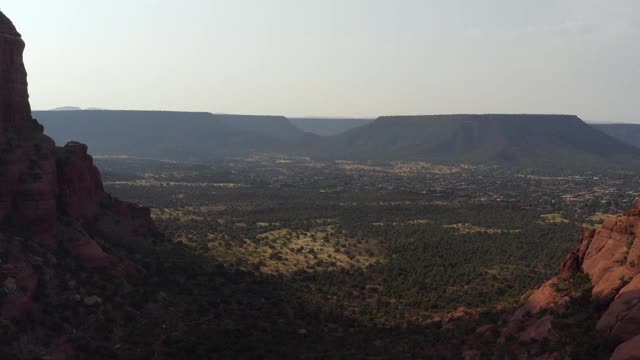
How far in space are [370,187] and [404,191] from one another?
16.6m

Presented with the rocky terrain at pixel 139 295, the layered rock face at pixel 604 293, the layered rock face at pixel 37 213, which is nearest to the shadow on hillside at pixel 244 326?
the rocky terrain at pixel 139 295

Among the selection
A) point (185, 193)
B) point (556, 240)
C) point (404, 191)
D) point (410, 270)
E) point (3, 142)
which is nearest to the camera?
point (3, 142)

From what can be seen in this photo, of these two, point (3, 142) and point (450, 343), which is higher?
point (3, 142)

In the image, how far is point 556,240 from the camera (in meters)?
80.8

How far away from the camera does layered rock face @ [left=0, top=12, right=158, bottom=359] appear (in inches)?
1316

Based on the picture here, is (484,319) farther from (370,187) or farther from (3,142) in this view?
(370,187)

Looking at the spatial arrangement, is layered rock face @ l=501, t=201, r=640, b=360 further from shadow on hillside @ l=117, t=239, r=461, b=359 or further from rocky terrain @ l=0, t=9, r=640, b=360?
shadow on hillside @ l=117, t=239, r=461, b=359

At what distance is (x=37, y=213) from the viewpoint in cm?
3959

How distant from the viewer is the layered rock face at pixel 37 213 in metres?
33.4

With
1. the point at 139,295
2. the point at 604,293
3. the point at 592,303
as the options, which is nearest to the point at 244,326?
the point at 139,295

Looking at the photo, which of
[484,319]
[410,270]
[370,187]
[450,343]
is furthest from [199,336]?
[370,187]

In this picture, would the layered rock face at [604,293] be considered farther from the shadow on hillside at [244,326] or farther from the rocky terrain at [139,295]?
the shadow on hillside at [244,326]

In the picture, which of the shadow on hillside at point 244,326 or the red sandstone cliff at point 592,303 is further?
the shadow on hillside at point 244,326

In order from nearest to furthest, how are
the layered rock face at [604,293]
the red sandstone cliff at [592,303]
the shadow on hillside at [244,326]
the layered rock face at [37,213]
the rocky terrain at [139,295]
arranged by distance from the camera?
the layered rock face at [604,293]
the red sandstone cliff at [592,303]
the rocky terrain at [139,295]
the layered rock face at [37,213]
the shadow on hillside at [244,326]
